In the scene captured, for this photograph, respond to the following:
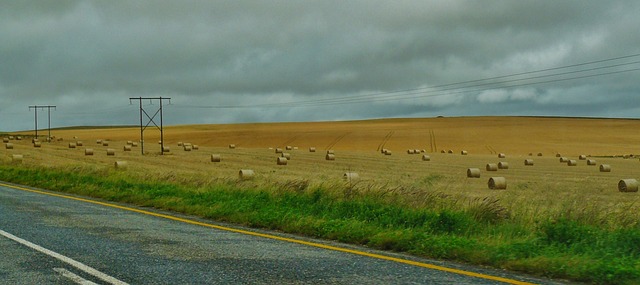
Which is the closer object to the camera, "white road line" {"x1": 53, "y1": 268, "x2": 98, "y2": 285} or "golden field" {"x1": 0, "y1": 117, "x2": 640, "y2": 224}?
"white road line" {"x1": 53, "y1": 268, "x2": 98, "y2": 285}

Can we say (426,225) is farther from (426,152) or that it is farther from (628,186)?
(426,152)

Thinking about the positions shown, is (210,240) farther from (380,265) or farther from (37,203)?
(37,203)

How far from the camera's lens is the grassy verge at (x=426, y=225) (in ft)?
29.0

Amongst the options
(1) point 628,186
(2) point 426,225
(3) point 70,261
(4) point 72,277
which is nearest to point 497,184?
(1) point 628,186

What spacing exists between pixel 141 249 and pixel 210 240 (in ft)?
4.74

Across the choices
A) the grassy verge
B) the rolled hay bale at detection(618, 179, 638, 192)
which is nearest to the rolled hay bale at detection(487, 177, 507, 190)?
the rolled hay bale at detection(618, 179, 638, 192)

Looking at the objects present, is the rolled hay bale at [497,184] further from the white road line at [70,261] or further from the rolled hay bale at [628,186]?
the white road line at [70,261]

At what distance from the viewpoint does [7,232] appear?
12.1 metres

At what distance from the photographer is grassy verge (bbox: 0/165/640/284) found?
8.84 meters

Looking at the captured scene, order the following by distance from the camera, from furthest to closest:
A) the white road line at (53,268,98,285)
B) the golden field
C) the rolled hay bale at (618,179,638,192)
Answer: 1. the golden field
2. the rolled hay bale at (618,179,638,192)
3. the white road line at (53,268,98,285)

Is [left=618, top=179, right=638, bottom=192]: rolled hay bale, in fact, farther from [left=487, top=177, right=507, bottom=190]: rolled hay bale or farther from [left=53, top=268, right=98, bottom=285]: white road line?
[left=53, top=268, right=98, bottom=285]: white road line

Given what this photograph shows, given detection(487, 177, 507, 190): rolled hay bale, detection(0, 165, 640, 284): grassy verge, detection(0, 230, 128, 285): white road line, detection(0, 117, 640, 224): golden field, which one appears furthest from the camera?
detection(0, 117, 640, 224): golden field

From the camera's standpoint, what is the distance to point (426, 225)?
12.1 metres

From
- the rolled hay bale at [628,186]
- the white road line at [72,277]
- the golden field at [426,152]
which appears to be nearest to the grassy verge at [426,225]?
the white road line at [72,277]
